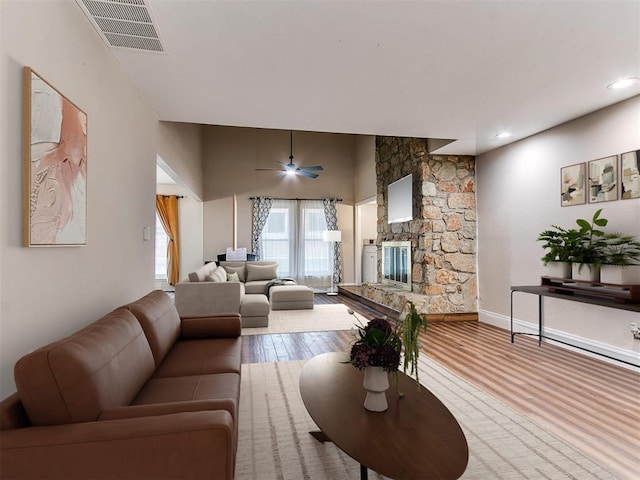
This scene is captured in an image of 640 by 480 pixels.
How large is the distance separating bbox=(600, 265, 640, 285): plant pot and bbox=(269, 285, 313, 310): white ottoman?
4.20 meters

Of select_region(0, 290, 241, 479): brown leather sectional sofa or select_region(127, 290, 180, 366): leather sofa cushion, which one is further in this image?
select_region(127, 290, 180, 366): leather sofa cushion

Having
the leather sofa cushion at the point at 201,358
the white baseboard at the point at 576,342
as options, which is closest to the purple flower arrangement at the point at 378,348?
the leather sofa cushion at the point at 201,358

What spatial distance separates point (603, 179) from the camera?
11.2ft

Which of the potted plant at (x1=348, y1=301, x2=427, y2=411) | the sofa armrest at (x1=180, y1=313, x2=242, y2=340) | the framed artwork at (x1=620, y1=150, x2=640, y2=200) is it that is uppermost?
A: the framed artwork at (x1=620, y1=150, x2=640, y2=200)

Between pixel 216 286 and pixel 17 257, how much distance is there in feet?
10.9

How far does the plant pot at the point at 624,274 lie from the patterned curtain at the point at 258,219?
21.8 feet

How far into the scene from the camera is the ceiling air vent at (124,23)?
6.24ft

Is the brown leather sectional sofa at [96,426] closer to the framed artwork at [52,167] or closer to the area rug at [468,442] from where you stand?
the framed artwork at [52,167]

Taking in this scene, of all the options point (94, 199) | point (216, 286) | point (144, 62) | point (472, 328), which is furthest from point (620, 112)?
point (216, 286)

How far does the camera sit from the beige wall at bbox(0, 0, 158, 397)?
1413 mm

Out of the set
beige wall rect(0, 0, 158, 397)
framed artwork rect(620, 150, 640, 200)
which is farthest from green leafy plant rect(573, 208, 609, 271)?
beige wall rect(0, 0, 158, 397)

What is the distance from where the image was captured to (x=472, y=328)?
482 cm

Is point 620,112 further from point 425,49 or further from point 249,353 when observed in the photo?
point 249,353

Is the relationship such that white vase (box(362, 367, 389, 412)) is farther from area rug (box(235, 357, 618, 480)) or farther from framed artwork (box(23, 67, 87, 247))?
framed artwork (box(23, 67, 87, 247))
